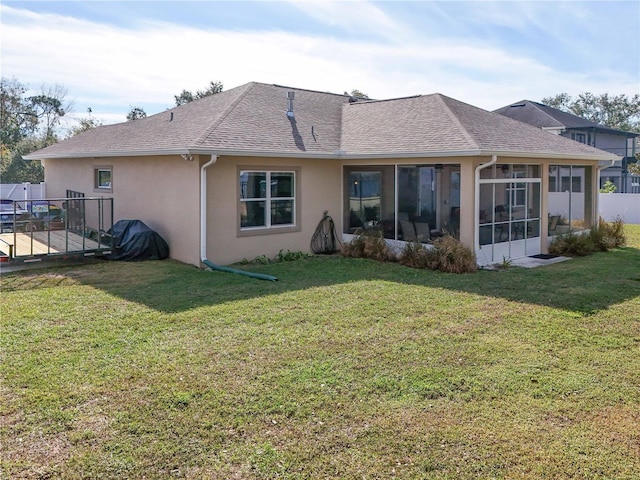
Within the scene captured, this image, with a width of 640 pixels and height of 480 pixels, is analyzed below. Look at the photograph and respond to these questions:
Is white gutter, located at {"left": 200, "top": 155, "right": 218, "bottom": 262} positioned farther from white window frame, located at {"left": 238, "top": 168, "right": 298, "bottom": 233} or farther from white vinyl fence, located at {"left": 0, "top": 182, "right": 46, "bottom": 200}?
white vinyl fence, located at {"left": 0, "top": 182, "right": 46, "bottom": 200}

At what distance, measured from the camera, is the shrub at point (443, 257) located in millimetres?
11359

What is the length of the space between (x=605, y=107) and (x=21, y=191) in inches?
2548

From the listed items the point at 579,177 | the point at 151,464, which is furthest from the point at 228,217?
the point at 579,177

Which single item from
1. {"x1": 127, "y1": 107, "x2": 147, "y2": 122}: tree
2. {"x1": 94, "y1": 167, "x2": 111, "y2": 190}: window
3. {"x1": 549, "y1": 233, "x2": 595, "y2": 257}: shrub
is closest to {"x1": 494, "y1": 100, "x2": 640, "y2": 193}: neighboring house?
{"x1": 549, "y1": 233, "x2": 595, "y2": 257}: shrub

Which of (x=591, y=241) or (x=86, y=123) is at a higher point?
(x=86, y=123)

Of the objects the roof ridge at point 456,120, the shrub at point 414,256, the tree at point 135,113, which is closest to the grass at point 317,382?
the shrub at point 414,256

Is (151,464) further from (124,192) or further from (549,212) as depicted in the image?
(549,212)

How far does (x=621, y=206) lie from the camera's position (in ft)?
78.8

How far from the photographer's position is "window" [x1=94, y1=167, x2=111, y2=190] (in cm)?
1516

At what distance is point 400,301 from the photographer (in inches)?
342

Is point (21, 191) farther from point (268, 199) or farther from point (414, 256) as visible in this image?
point (414, 256)

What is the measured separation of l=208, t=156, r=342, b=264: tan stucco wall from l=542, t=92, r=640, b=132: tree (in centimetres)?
6128

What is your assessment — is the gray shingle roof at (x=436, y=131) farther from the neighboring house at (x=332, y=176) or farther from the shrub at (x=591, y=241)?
the shrub at (x=591, y=241)

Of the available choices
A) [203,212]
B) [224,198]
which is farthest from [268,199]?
[203,212]
